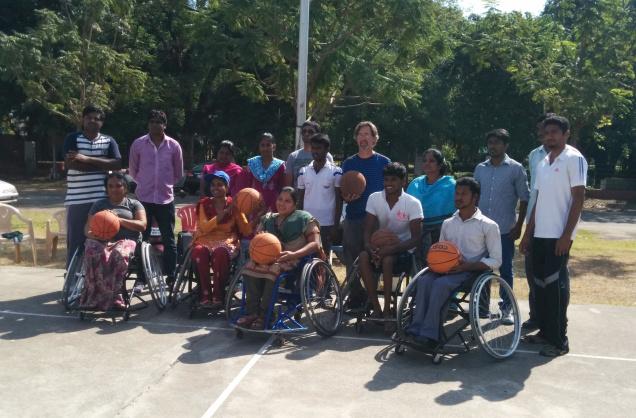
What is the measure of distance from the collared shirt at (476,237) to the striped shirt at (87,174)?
3343mm

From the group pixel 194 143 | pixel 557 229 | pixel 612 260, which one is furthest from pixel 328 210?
pixel 194 143

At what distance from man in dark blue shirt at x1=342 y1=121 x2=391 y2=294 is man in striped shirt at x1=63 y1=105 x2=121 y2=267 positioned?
232cm

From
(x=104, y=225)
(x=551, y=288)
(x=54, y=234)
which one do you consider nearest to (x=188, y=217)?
(x=104, y=225)

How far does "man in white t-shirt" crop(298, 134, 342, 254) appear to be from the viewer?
589 centimetres

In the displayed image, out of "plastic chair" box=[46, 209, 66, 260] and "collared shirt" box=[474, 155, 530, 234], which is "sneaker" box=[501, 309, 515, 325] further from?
"plastic chair" box=[46, 209, 66, 260]

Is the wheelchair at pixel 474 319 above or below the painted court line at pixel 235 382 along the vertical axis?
above

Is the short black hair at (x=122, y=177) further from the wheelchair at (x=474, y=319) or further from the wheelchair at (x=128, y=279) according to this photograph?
the wheelchair at (x=474, y=319)

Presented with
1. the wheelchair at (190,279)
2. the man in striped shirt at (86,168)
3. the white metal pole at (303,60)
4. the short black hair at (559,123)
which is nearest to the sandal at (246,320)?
the wheelchair at (190,279)

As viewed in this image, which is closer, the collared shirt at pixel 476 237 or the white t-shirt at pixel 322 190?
the collared shirt at pixel 476 237

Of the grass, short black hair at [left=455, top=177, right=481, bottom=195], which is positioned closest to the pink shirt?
the grass

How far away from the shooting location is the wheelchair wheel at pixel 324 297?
5.15 metres

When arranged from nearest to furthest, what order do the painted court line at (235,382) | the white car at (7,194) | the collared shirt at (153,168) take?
the painted court line at (235,382)
the collared shirt at (153,168)
the white car at (7,194)

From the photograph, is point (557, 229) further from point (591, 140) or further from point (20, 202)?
point (591, 140)

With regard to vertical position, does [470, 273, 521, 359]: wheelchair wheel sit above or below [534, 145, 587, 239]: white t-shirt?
below
